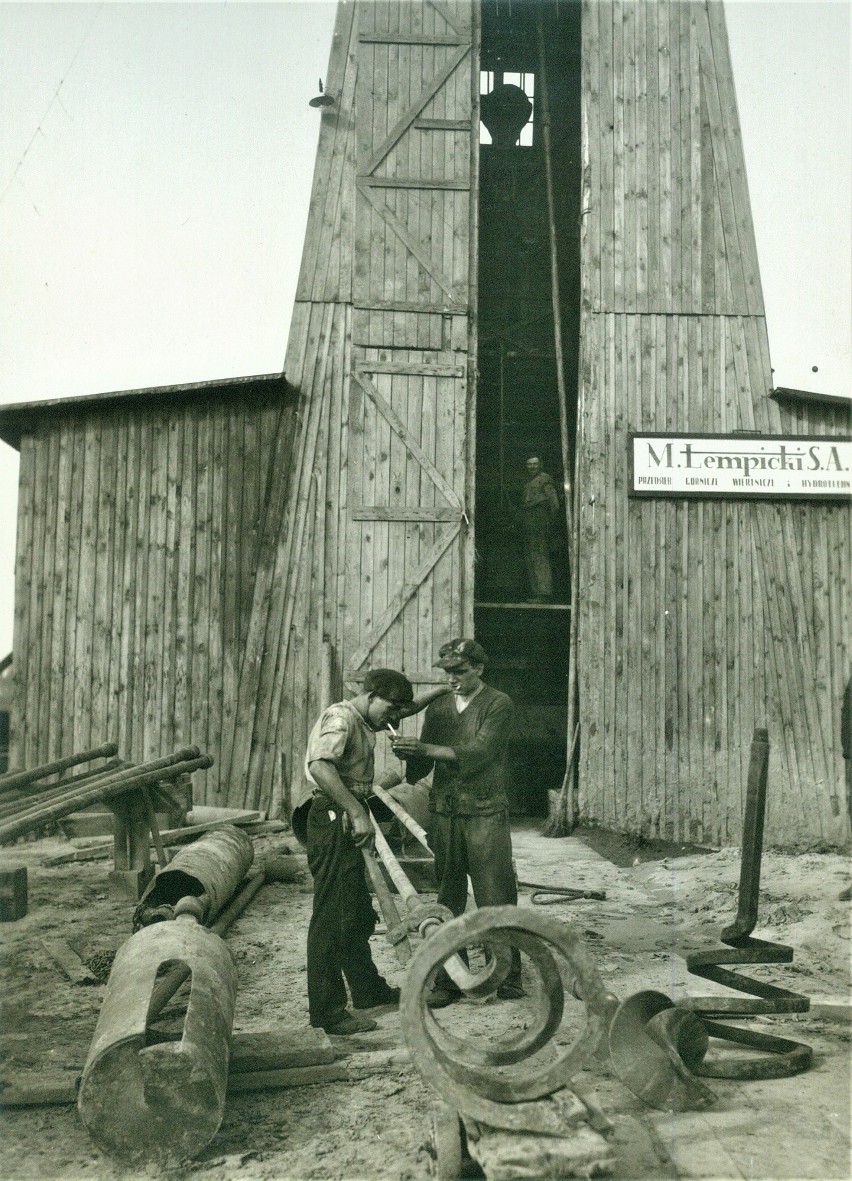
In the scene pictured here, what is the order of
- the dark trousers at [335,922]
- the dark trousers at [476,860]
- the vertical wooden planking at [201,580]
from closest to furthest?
the dark trousers at [335,922] < the dark trousers at [476,860] < the vertical wooden planking at [201,580]

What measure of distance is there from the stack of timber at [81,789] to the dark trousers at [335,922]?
214 centimetres

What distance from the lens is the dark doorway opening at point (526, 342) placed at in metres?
13.4

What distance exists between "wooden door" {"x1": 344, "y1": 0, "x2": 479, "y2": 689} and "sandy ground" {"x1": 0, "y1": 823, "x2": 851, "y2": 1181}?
3.02 meters

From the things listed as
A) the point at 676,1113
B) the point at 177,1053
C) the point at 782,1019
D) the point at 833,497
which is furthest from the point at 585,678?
the point at 177,1053

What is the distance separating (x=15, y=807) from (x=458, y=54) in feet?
31.6

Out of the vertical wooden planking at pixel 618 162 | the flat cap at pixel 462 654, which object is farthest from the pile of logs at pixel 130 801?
the vertical wooden planking at pixel 618 162

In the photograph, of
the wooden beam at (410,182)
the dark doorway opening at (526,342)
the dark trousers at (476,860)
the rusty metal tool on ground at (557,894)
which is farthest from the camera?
the dark doorway opening at (526,342)

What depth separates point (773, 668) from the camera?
1101 cm

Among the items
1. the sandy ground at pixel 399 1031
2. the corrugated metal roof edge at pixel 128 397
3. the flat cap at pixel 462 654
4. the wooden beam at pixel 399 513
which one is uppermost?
the corrugated metal roof edge at pixel 128 397

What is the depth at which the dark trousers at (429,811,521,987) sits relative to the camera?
6023mm

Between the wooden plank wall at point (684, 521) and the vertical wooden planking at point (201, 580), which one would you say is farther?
the wooden plank wall at point (684, 521)

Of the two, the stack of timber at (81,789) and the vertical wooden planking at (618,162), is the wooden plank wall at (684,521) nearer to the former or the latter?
the vertical wooden planking at (618,162)

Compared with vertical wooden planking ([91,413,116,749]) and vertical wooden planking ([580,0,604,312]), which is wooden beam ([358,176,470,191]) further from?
vertical wooden planking ([91,413,116,749])

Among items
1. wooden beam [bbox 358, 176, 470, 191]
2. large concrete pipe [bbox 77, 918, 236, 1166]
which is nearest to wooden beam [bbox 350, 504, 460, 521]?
wooden beam [bbox 358, 176, 470, 191]
